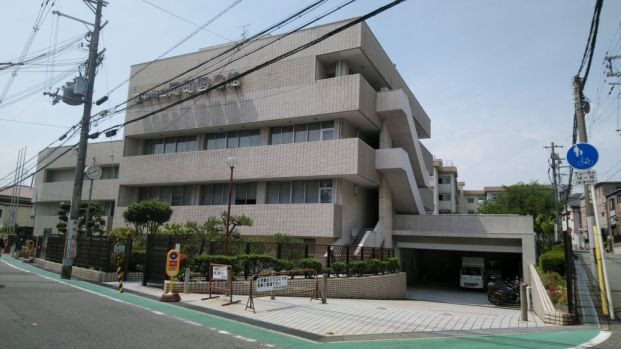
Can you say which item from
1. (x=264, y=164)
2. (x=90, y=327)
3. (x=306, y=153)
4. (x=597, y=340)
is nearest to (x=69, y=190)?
(x=264, y=164)

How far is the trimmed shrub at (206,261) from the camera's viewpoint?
580 inches

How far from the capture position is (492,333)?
28.7ft

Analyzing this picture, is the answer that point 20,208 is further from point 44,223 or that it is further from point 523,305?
point 523,305

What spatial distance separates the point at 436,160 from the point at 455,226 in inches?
1657

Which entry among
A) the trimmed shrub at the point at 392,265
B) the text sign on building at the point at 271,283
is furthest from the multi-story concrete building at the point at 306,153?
the text sign on building at the point at 271,283

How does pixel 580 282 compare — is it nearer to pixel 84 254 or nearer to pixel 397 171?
pixel 397 171

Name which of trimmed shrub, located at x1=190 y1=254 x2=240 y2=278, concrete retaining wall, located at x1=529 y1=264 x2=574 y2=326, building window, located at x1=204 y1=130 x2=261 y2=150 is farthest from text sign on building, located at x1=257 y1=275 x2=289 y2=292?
building window, located at x1=204 y1=130 x2=261 y2=150

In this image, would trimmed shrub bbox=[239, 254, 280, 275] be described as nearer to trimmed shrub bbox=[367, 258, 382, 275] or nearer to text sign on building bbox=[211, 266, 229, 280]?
text sign on building bbox=[211, 266, 229, 280]

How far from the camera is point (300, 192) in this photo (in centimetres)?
2377

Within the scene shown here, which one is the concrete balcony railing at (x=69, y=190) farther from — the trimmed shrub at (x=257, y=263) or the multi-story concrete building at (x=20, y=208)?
the trimmed shrub at (x=257, y=263)

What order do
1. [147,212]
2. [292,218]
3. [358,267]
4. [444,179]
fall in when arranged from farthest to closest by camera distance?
1. [444,179]
2. [292,218]
3. [147,212]
4. [358,267]

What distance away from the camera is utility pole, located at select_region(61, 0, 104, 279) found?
17.6 metres

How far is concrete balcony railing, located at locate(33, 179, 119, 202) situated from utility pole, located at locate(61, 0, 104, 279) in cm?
1439

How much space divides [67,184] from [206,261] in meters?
28.1
